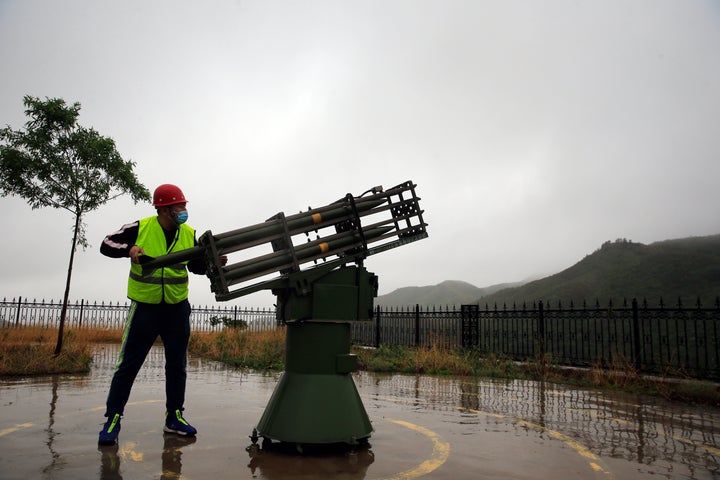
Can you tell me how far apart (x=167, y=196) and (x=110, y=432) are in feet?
7.45

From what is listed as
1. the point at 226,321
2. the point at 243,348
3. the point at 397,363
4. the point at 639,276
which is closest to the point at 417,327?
the point at 397,363

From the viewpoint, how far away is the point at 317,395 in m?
4.75

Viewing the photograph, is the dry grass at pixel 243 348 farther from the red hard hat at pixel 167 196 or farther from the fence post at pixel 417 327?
the red hard hat at pixel 167 196

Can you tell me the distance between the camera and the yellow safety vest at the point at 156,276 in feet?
16.1

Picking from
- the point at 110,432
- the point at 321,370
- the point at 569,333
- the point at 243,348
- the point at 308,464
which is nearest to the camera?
the point at 308,464

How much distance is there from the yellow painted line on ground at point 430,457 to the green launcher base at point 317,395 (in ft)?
2.19

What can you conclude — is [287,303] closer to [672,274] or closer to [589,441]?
[589,441]

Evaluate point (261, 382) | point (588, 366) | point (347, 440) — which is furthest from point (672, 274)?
point (347, 440)

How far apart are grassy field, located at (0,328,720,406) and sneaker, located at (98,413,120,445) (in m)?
6.69

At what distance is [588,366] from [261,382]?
8511 millimetres

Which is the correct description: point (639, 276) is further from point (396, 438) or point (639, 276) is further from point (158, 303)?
point (158, 303)

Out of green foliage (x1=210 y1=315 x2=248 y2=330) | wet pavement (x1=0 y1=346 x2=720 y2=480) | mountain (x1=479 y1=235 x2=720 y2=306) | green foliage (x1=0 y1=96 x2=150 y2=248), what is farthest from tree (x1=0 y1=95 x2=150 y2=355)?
mountain (x1=479 y1=235 x2=720 y2=306)

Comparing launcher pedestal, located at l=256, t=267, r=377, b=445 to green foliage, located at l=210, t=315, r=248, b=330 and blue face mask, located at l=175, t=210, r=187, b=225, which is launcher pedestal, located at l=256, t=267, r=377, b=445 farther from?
green foliage, located at l=210, t=315, r=248, b=330

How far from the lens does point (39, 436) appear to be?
489cm
